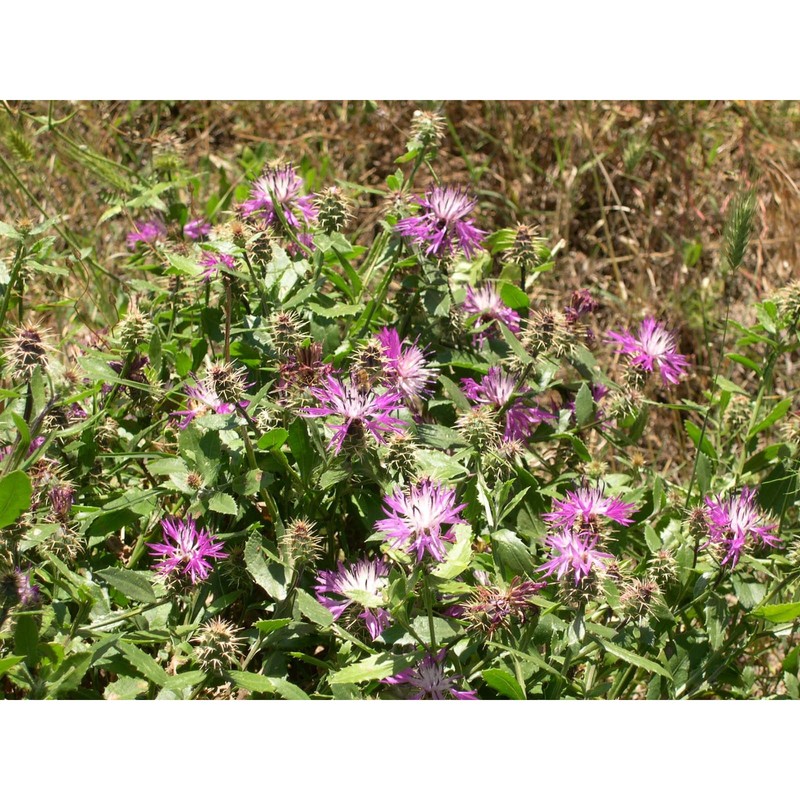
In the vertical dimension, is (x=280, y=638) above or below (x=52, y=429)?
below

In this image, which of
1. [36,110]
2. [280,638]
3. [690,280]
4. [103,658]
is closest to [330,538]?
[280,638]

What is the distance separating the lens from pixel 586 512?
140cm

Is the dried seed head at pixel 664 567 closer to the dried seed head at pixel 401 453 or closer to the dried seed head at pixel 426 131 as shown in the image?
the dried seed head at pixel 401 453

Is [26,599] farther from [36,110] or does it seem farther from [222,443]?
[36,110]

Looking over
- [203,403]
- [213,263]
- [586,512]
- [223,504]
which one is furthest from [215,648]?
[213,263]

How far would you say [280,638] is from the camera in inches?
56.9

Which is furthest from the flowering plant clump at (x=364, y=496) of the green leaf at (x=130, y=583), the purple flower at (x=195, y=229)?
the purple flower at (x=195, y=229)

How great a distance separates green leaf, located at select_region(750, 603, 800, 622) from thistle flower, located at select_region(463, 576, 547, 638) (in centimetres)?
36

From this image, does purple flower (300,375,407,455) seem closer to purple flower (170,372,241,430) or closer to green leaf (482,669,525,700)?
purple flower (170,372,241,430)

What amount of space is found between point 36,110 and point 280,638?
2438 mm

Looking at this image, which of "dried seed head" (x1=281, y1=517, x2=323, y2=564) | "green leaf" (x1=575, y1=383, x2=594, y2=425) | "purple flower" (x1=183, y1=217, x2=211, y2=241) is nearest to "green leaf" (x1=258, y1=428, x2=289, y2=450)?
"dried seed head" (x1=281, y1=517, x2=323, y2=564)

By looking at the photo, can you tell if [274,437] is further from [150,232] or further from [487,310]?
[150,232]

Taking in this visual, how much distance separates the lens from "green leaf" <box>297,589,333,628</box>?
1.36 metres

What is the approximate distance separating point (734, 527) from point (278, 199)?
0.95 metres
